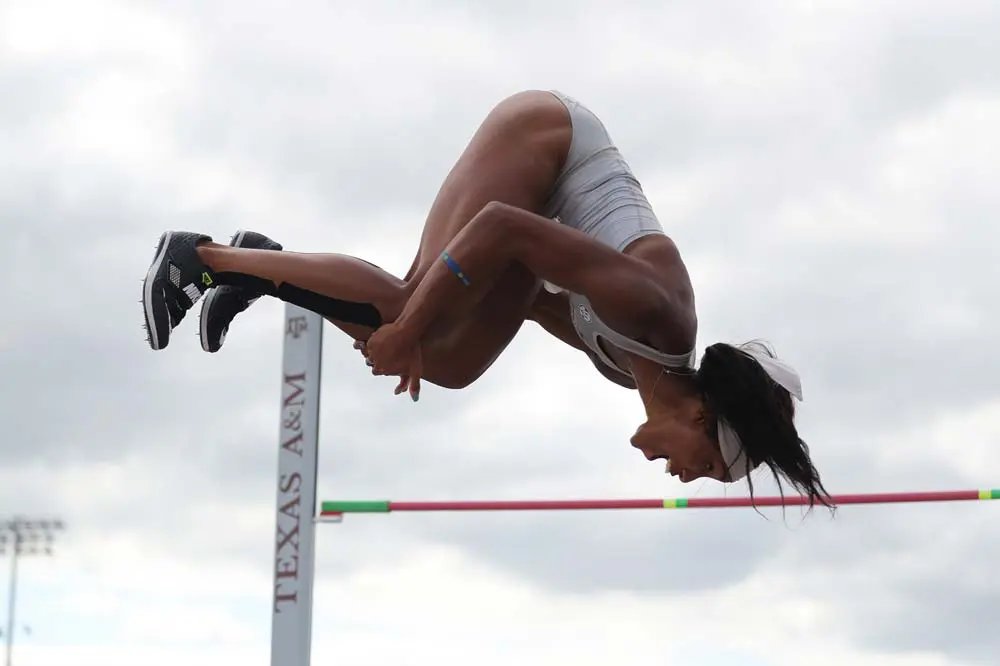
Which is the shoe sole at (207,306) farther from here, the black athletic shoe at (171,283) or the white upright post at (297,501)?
the white upright post at (297,501)

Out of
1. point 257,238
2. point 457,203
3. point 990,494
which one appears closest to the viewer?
point 457,203

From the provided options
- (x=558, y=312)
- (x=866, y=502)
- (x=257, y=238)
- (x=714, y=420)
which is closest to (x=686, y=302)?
(x=714, y=420)

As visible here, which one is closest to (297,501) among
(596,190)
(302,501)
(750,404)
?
(302,501)

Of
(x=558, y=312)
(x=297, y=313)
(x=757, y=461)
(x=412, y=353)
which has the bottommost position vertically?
(x=757, y=461)

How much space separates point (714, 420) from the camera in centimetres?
216

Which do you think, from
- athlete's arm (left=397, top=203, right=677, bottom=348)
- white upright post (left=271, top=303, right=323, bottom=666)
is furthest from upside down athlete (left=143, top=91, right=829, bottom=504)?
white upright post (left=271, top=303, right=323, bottom=666)

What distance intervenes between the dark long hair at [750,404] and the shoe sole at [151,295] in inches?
39.5

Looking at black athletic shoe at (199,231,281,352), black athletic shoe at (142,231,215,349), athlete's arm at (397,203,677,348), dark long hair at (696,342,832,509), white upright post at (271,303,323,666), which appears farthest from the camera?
white upright post at (271,303,323,666)

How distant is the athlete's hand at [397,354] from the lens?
2.12 metres

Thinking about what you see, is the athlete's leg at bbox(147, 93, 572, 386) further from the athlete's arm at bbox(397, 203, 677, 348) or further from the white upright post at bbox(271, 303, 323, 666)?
the white upright post at bbox(271, 303, 323, 666)

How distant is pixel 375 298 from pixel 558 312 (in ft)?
1.41

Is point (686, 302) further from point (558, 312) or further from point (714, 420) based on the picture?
point (558, 312)

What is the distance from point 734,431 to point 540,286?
483mm

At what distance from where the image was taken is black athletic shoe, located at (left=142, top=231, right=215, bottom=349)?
2293 mm
